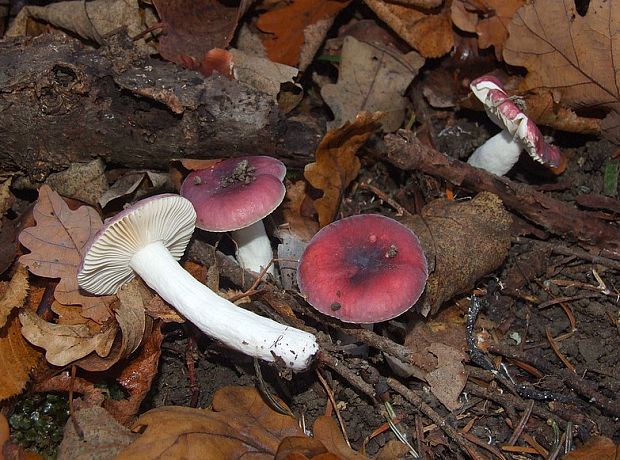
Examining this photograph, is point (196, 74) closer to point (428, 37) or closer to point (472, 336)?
point (428, 37)

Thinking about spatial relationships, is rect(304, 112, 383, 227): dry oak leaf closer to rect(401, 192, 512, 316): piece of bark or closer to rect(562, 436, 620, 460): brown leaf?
rect(401, 192, 512, 316): piece of bark

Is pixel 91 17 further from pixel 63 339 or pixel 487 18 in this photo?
pixel 487 18

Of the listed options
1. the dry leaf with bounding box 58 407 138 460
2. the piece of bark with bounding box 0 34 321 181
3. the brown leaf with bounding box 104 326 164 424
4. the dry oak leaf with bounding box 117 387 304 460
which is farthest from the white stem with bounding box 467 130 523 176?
the dry leaf with bounding box 58 407 138 460

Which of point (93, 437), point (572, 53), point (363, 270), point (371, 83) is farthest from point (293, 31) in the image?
point (93, 437)

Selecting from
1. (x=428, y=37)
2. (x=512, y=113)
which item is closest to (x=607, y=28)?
(x=512, y=113)

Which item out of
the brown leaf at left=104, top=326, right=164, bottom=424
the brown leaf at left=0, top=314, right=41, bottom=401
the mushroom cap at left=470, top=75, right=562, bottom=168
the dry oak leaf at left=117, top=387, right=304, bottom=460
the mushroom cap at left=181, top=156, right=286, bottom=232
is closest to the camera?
the dry oak leaf at left=117, top=387, right=304, bottom=460
